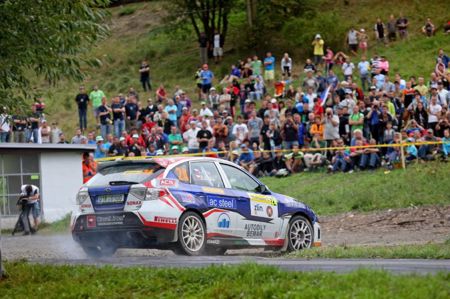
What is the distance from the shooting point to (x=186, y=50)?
58719 millimetres

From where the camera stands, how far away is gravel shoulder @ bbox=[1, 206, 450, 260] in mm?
21047

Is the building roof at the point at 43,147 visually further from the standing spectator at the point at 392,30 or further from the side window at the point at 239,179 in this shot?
the standing spectator at the point at 392,30

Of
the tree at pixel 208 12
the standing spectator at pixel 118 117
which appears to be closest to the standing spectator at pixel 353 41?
the tree at pixel 208 12

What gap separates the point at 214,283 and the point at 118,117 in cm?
2498

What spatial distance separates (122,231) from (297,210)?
12.3 ft

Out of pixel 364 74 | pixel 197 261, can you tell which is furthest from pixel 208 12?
pixel 197 261

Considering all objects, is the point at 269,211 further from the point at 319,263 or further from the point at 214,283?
the point at 214,283

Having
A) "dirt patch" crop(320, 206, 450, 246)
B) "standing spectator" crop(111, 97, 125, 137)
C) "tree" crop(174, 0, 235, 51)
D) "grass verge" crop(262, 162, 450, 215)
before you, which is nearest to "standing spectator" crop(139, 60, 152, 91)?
"tree" crop(174, 0, 235, 51)

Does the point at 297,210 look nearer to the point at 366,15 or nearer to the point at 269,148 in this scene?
the point at 269,148

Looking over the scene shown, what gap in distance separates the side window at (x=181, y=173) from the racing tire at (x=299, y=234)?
2472 millimetres

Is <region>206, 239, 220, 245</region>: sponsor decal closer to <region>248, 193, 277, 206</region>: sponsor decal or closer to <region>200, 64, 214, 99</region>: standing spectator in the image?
<region>248, 193, 277, 206</region>: sponsor decal

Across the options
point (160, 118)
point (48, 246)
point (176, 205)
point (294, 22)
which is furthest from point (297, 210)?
point (294, 22)

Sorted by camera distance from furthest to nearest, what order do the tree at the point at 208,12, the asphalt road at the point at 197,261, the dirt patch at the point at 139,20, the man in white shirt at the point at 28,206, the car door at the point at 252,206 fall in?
the dirt patch at the point at 139,20, the tree at the point at 208,12, the man in white shirt at the point at 28,206, the car door at the point at 252,206, the asphalt road at the point at 197,261

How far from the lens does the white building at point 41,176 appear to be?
103ft
